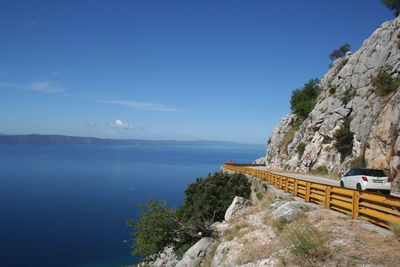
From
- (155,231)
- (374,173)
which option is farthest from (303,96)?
(155,231)

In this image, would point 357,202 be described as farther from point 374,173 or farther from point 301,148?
point 301,148

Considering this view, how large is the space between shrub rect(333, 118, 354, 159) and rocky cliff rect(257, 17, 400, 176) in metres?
0.23

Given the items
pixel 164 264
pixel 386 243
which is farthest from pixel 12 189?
pixel 386 243

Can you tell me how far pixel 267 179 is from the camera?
2417 cm

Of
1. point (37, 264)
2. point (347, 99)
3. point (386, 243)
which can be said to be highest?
point (347, 99)

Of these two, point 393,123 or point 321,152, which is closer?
point 393,123

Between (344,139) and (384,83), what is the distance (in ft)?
22.2

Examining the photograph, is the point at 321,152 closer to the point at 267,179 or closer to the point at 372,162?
the point at 372,162

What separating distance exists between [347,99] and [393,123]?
39.6 ft

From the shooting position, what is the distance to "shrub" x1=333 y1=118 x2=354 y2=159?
30.4 metres

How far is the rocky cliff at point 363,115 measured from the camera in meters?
23.5

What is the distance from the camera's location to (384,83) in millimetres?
27625

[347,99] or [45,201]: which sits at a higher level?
[347,99]

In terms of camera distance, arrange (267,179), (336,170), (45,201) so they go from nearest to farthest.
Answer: (267,179) < (336,170) < (45,201)
